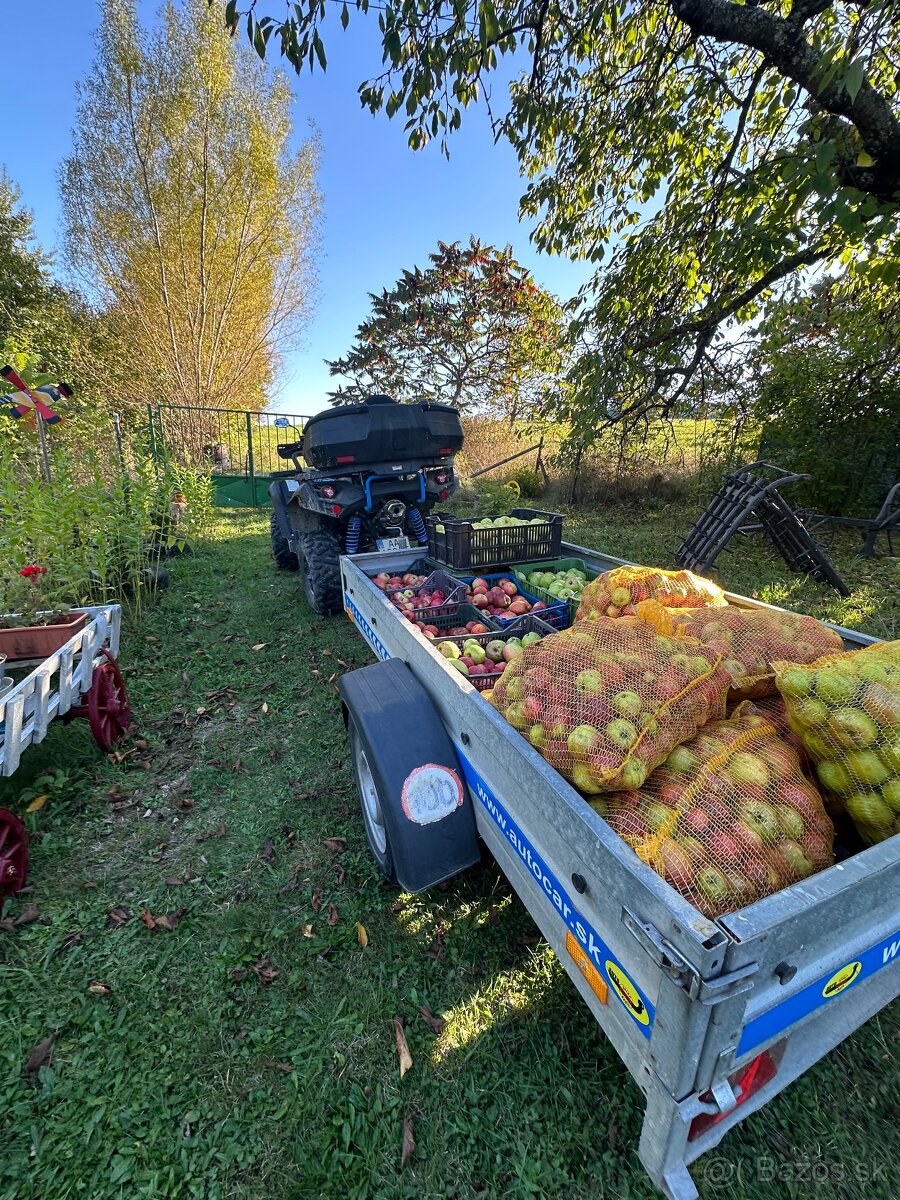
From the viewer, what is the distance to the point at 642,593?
244 cm

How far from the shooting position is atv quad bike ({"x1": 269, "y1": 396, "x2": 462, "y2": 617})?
4.44 m

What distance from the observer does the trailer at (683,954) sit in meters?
0.85

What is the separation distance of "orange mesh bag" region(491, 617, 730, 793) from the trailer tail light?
1.88ft

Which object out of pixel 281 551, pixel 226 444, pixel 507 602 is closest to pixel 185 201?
pixel 226 444

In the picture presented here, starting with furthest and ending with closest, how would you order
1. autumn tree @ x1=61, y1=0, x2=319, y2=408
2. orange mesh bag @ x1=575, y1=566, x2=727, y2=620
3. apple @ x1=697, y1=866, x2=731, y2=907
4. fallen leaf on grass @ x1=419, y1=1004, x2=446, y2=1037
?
autumn tree @ x1=61, y1=0, x2=319, y2=408, orange mesh bag @ x1=575, y1=566, x2=727, y2=620, fallen leaf on grass @ x1=419, y1=1004, x2=446, y2=1037, apple @ x1=697, y1=866, x2=731, y2=907

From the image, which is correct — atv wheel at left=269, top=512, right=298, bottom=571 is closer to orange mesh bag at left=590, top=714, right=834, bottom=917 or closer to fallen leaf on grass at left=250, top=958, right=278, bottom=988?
fallen leaf on grass at left=250, top=958, right=278, bottom=988

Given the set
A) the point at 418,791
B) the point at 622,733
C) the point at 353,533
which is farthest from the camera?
the point at 353,533

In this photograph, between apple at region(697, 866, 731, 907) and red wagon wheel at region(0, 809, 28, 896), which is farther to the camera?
red wagon wheel at region(0, 809, 28, 896)

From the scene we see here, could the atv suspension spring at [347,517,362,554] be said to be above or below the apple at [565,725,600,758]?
above

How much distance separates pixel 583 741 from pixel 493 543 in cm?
245

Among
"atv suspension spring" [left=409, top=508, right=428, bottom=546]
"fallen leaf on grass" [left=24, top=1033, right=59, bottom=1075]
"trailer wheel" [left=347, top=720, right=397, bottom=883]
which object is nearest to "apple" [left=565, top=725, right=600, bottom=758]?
"trailer wheel" [left=347, top=720, right=397, bottom=883]

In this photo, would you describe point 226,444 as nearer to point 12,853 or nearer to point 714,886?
point 12,853

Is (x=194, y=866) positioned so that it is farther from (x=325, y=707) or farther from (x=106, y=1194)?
(x=325, y=707)

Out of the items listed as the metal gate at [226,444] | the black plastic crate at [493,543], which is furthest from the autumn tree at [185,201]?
the black plastic crate at [493,543]
